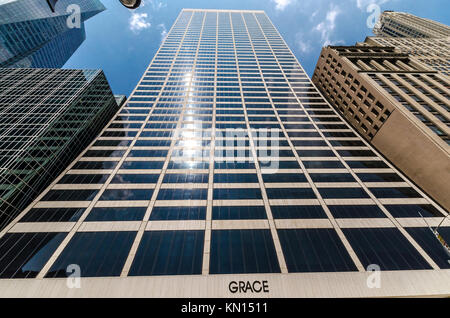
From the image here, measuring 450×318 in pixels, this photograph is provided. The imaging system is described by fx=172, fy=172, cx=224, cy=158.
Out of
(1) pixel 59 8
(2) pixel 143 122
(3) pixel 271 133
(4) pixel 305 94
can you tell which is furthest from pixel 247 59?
(1) pixel 59 8

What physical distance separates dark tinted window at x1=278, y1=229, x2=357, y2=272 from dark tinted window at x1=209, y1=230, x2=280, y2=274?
1.83 metres

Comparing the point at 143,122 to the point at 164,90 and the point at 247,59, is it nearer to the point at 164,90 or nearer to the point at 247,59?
the point at 164,90

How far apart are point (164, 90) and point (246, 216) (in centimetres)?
4407

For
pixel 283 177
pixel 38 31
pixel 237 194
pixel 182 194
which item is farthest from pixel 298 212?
pixel 38 31

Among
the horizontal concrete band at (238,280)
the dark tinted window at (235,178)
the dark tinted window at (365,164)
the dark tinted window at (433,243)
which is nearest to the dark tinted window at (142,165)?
the dark tinted window at (235,178)

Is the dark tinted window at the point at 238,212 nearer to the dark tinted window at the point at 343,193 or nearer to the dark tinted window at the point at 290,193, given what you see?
the dark tinted window at the point at 290,193

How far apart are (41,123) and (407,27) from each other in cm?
17192

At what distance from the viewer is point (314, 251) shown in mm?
19766

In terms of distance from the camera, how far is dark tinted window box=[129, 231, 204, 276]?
1823 centimetres

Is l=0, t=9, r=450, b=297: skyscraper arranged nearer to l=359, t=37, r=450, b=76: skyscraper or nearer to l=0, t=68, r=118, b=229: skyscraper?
l=0, t=68, r=118, b=229: skyscraper

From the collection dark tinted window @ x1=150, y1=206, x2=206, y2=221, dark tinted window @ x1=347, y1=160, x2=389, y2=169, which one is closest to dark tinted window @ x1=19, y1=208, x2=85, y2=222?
dark tinted window @ x1=150, y1=206, x2=206, y2=221

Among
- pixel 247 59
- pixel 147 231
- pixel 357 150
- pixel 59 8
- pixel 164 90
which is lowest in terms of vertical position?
pixel 147 231

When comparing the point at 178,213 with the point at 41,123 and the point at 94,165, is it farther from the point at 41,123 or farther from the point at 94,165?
the point at 41,123

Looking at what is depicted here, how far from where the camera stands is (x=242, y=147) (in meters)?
33.8
